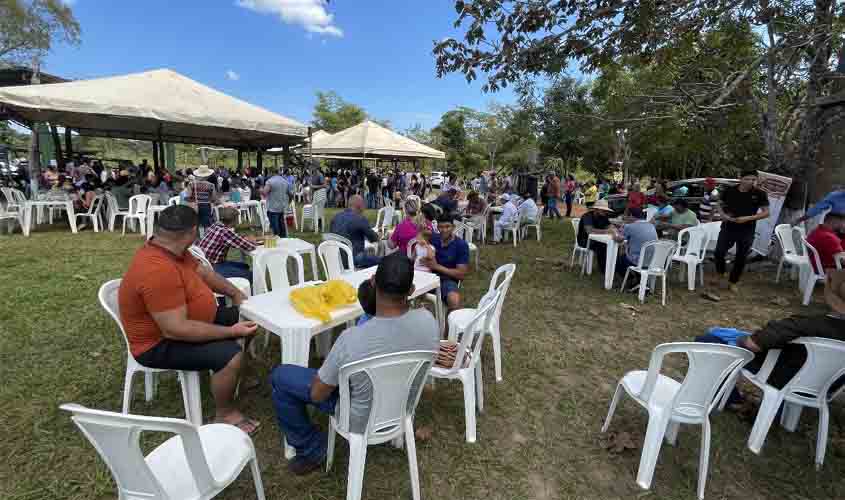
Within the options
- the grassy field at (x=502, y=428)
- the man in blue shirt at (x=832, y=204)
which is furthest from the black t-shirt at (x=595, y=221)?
the man in blue shirt at (x=832, y=204)

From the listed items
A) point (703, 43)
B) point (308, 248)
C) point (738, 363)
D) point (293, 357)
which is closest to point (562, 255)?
point (703, 43)

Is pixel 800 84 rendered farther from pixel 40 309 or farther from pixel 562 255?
pixel 40 309

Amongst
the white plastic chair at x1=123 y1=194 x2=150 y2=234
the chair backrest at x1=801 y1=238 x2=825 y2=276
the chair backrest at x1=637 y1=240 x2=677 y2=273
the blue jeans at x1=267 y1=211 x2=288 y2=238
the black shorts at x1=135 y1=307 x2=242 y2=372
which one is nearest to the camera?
the black shorts at x1=135 y1=307 x2=242 y2=372

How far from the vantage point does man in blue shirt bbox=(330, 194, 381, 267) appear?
16.6 feet

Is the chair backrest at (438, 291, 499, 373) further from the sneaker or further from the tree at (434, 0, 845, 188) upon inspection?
the tree at (434, 0, 845, 188)

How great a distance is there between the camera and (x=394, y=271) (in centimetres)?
186

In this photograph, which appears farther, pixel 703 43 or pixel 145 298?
pixel 703 43

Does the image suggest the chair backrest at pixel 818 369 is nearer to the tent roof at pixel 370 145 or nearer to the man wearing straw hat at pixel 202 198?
the man wearing straw hat at pixel 202 198

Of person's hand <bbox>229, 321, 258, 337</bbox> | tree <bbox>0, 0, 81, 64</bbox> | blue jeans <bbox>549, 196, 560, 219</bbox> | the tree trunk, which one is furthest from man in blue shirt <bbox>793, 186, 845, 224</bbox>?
tree <bbox>0, 0, 81, 64</bbox>

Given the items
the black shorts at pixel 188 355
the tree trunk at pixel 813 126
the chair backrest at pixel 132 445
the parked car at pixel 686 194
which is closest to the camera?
the chair backrest at pixel 132 445

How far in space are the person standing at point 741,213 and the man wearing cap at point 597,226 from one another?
1.59m

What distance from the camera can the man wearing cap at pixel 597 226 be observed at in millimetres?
6176

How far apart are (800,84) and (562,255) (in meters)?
5.74

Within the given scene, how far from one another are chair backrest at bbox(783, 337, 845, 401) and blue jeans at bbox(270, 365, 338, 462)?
2.66 m
